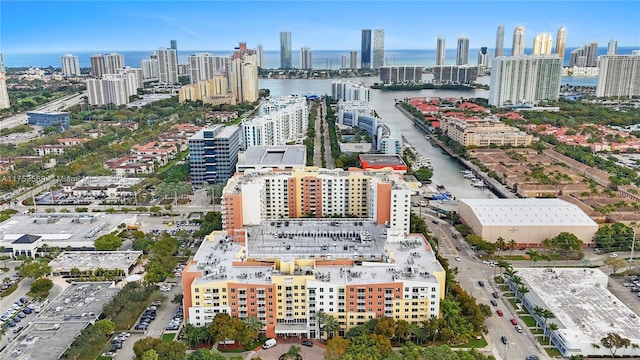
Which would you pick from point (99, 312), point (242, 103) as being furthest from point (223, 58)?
point (99, 312)

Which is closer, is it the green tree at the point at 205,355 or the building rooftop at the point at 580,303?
the green tree at the point at 205,355

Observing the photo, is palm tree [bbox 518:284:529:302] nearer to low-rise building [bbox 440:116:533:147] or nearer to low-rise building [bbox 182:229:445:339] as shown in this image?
low-rise building [bbox 182:229:445:339]

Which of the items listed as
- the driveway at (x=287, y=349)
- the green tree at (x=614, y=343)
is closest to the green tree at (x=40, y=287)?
the driveway at (x=287, y=349)

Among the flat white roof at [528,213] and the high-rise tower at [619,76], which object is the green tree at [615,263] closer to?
the flat white roof at [528,213]

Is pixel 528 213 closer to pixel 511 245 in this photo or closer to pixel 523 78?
pixel 511 245

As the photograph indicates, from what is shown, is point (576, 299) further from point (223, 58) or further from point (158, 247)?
point (223, 58)

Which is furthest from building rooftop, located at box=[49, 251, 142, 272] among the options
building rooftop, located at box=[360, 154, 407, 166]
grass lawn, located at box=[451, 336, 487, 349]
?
building rooftop, located at box=[360, 154, 407, 166]
